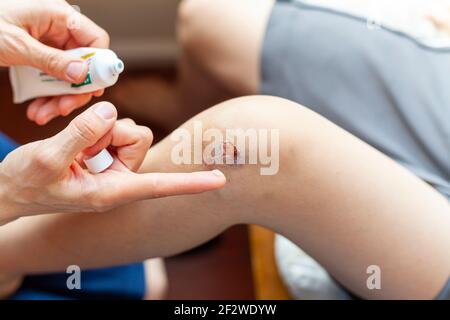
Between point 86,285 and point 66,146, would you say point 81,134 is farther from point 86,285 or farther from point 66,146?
point 86,285

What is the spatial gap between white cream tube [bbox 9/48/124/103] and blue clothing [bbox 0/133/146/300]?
0.35ft

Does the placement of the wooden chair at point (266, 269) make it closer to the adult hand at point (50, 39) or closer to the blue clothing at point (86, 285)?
the blue clothing at point (86, 285)

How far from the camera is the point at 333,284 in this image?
0.75 m

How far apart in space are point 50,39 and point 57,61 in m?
0.07

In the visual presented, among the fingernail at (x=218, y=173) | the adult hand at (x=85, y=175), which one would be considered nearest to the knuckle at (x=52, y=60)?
the adult hand at (x=85, y=175)

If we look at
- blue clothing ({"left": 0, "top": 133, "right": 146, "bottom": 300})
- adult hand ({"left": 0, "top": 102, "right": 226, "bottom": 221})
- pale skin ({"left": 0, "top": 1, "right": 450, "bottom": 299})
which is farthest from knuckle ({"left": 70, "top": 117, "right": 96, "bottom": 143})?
blue clothing ({"left": 0, "top": 133, "right": 146, "bottom": 300})

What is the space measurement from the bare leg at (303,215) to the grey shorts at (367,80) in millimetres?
108

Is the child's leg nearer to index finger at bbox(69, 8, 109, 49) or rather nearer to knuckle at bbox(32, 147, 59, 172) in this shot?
index finger at bbox(69, 8, 109, 49)

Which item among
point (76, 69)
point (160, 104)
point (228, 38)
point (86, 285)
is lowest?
point (86, 285)

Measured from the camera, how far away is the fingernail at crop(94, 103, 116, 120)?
0.51 m

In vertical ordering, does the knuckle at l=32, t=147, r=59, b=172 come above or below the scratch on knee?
below

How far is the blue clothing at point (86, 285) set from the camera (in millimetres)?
733

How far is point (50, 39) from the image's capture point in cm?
66

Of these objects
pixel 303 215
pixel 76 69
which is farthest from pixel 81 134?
pixel 303 215
